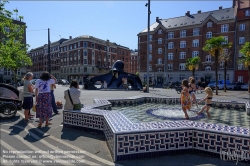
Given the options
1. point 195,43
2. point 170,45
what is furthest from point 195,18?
point 170,45

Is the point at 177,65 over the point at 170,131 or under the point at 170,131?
over

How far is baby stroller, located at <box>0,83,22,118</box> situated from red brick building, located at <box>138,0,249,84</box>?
45.3 m

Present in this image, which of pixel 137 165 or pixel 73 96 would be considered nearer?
pixel 137 165

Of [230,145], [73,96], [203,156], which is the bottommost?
[203,156]

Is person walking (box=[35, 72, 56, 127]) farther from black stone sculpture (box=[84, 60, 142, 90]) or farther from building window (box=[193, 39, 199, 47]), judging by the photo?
building window (box=[193, 39, 199, 47])

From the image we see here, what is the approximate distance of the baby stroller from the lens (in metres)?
7.37

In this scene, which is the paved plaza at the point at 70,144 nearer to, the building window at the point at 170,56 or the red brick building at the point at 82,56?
the building window at the point at 170,56

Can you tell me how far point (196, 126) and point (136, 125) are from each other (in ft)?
5.01

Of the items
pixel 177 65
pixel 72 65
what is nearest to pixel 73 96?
pixel 177 65

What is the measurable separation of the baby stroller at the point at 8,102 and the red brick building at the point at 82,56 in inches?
2175

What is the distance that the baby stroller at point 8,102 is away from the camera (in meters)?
7.37

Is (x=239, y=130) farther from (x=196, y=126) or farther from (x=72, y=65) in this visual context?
(x=72, y=65)

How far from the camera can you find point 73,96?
6.37 m

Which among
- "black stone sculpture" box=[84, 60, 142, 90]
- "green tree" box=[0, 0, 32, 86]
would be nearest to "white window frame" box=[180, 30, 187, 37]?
"black stone sculpture" box=[84, 60, 142, 90]
